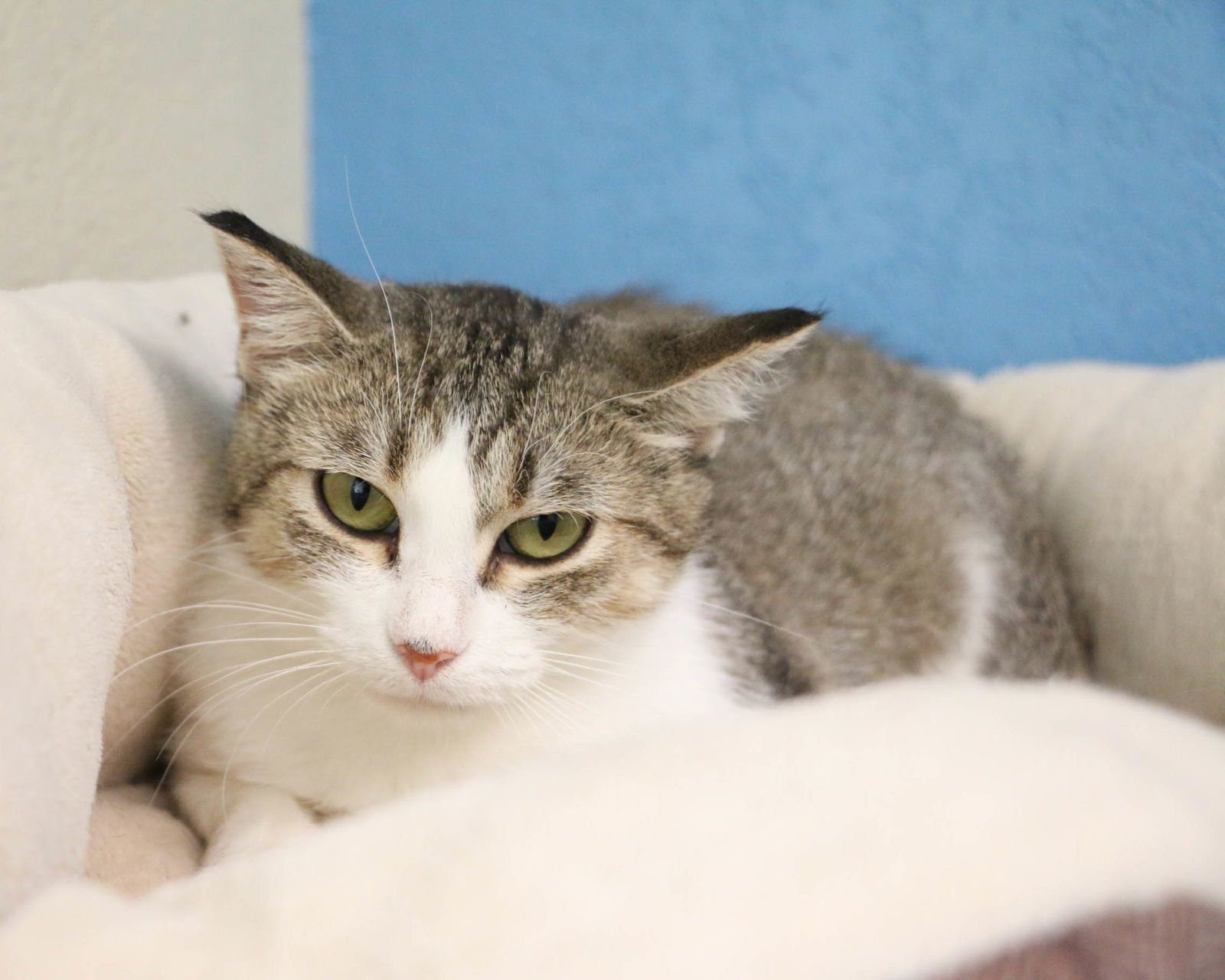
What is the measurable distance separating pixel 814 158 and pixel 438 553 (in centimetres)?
155

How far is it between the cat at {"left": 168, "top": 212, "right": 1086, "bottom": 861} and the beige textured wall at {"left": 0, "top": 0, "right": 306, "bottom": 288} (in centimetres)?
67

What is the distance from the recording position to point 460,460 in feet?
3.21

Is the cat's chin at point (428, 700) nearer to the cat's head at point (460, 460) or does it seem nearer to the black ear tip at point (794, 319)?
the cat's head at point (460, 460)

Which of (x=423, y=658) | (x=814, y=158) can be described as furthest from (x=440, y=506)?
(x=814, y=158)

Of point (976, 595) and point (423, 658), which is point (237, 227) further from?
point (976, 595)

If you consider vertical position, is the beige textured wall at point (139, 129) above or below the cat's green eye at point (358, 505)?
above

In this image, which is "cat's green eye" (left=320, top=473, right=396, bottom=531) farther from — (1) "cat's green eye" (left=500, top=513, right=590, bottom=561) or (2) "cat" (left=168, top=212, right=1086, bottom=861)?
(1) "cat's green eye" (left=500, top=513, right=590, bottom=561)

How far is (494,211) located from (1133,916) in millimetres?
2020

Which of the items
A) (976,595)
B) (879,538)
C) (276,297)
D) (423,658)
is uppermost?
(276,297)

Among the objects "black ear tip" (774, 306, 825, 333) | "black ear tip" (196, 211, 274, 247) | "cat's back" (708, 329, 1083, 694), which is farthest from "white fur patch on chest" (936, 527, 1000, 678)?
"black ear tip" (196, 211, 274, 247)

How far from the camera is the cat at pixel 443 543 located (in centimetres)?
96

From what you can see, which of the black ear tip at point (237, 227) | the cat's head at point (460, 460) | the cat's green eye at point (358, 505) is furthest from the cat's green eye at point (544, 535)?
the black ear tip at point (237, 227)

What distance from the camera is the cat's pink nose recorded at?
894 mm

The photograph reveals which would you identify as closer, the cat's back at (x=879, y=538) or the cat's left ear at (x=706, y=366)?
the cat's left ear at (x=706, y=366)
